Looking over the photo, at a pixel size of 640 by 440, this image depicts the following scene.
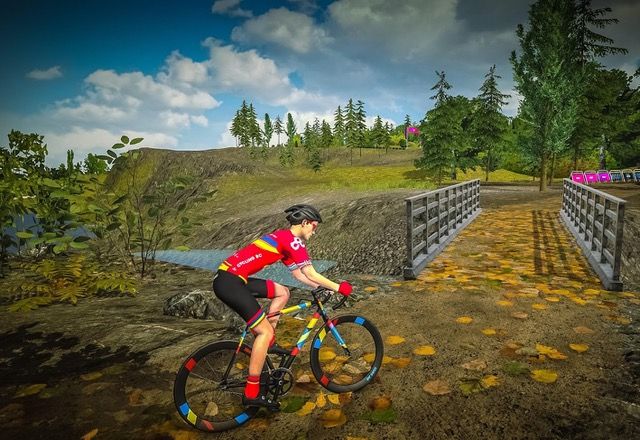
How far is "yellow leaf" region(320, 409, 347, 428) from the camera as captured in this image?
9.29 ft

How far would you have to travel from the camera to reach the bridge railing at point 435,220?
6992 millimetres

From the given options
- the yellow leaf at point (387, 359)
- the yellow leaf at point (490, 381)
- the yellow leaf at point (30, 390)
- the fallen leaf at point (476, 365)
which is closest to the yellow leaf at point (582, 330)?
the fallen leaf at point (476, 365)

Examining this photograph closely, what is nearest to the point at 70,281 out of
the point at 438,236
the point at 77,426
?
the point at 77,426

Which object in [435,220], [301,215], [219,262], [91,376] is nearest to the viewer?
[301,215]

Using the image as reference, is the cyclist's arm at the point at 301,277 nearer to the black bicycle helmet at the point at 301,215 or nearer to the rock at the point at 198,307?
the black bicycle helmet at the point at 301,215

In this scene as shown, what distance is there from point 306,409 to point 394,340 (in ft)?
5.20

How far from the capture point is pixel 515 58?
22.2 metres

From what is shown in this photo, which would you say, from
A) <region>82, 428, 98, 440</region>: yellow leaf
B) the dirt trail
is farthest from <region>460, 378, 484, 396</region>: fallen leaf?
<region>82, 428, 98, 440</region>: yellow leaf

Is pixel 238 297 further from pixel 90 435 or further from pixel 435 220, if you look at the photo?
pixel 435 220

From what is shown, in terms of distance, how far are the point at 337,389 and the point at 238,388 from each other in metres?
0.85

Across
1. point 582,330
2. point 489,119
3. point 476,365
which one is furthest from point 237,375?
point 489,119

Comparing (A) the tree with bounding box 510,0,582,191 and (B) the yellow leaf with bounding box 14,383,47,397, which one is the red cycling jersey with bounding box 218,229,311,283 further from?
(A) the tree with bounding box 510,0,582,191

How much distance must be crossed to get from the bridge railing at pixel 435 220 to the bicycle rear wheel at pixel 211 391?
14.6ft

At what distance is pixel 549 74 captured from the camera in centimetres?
2056
